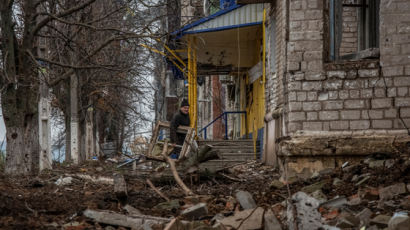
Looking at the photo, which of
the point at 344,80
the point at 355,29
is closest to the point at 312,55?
the point at 344,80

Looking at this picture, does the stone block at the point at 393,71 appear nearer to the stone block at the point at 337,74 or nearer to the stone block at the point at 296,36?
the stone block at the point at 337,74

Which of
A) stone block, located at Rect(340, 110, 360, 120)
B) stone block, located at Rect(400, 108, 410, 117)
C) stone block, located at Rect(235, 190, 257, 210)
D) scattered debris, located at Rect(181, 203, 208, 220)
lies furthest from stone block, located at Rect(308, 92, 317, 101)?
scattered debris, located at Rect(181, 203, 208, 220)

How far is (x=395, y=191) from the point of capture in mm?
6348

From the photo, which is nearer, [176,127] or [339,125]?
[339,125]

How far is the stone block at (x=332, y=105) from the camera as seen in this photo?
897 cm

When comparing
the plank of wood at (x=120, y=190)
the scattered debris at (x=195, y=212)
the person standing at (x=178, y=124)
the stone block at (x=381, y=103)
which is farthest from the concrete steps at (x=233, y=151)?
the scattered debris at (x=195, y=212)

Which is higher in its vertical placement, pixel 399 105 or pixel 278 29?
pixel 278 29

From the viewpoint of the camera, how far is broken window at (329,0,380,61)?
9.25m

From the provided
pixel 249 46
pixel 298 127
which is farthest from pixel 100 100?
pixel 298 127

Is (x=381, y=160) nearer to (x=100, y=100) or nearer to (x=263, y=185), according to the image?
(x=263, y=185)

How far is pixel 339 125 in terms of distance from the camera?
894 centimetres

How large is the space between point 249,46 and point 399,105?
7917mm

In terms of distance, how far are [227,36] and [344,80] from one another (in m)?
6.32

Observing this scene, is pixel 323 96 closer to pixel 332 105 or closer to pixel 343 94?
pixel 332 105
